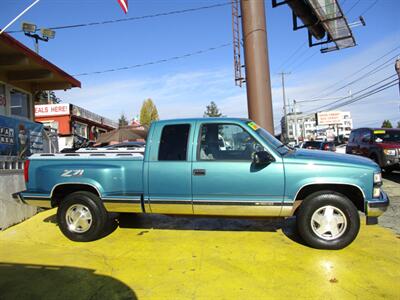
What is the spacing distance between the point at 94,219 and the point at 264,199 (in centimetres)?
261

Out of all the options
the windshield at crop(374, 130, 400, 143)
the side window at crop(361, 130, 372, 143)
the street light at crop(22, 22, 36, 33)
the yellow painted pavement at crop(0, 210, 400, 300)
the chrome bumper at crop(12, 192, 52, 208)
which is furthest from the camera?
the street light at crop(22, 22, 36, 33)

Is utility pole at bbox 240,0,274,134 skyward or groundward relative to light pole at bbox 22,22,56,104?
groundward

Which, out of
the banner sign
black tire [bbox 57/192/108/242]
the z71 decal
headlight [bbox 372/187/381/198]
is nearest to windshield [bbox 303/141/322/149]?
the banner sign

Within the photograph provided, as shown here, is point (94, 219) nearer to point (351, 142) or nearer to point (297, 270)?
point (297, 270)

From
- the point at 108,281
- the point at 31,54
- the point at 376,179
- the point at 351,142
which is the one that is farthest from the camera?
the point at 351,142

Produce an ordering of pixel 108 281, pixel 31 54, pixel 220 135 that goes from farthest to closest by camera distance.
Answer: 1. pixel 31 54
2. pixel 220 135
3. pixel 108 281

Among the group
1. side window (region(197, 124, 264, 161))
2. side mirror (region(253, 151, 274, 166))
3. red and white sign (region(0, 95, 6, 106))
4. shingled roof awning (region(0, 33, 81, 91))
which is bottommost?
side mirror (region(253, 151, 274, 166))

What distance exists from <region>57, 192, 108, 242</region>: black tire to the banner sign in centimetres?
336

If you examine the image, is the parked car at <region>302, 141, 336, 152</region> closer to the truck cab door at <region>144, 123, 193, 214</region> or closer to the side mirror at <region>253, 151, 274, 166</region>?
the side mirror at <region>253, 151, 274, 166</region>

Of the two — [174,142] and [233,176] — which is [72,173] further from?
[233,176]

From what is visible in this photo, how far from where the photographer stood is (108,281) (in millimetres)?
3980

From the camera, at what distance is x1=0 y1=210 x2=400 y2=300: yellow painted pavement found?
12.0ft

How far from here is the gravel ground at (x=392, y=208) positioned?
605 cm

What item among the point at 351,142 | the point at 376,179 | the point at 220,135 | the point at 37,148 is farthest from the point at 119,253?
the point at 351,142
